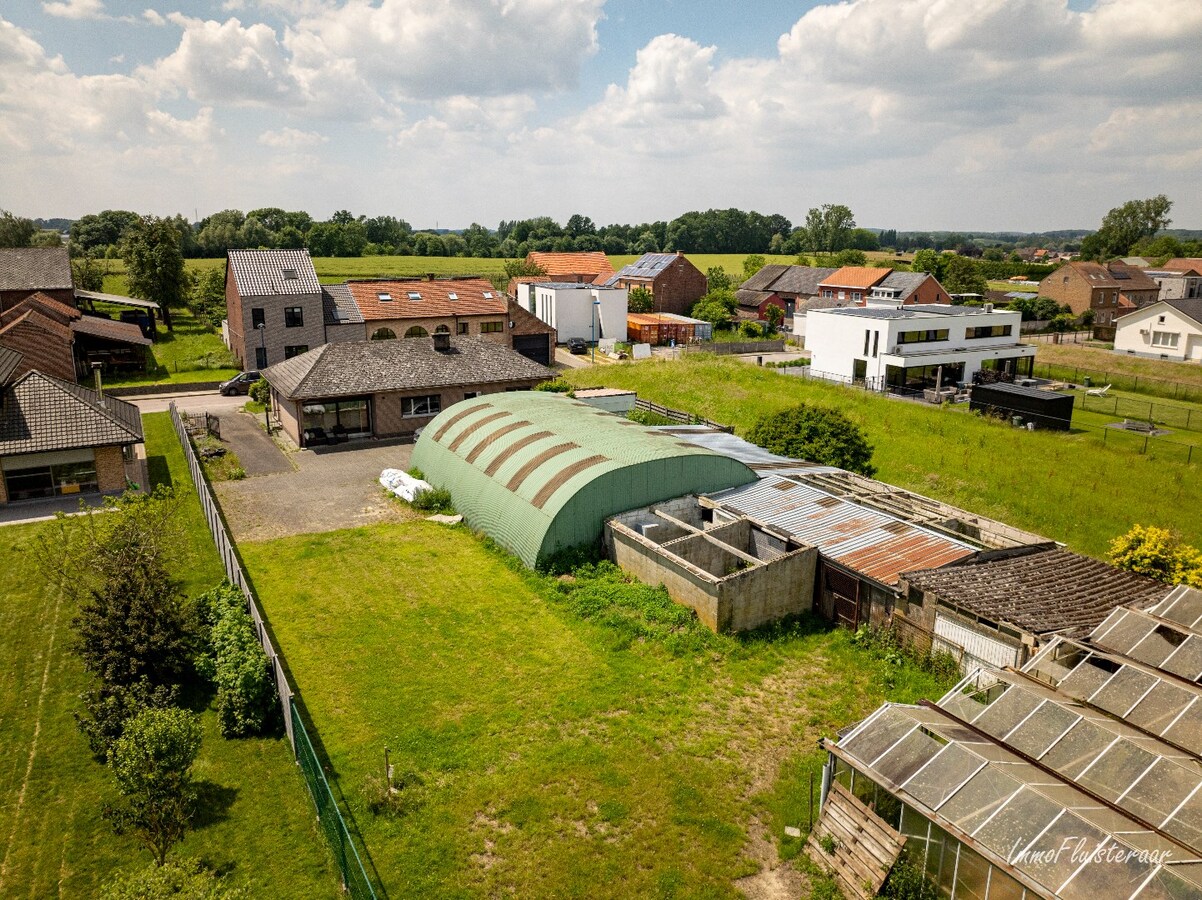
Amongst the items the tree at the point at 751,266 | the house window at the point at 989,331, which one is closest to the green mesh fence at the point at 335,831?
the house window at the point at 989,331

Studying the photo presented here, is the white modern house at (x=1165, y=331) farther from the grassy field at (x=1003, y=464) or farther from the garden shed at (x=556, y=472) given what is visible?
the garden shed at (x=556, y=472)

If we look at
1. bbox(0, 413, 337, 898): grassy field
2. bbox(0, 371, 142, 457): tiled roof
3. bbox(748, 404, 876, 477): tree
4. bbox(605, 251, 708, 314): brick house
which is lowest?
bbox(0, 413, 337, 898): grassy field

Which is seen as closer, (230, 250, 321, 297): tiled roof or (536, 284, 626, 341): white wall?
(230, 250, 321, 297): tiled roof

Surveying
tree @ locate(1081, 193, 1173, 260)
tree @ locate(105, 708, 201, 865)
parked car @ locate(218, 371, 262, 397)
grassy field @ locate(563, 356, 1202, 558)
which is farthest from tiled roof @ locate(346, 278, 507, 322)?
tree @ locate(1081, 193, 1173, 260)

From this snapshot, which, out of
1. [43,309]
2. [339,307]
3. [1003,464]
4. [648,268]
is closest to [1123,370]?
[1003,464]

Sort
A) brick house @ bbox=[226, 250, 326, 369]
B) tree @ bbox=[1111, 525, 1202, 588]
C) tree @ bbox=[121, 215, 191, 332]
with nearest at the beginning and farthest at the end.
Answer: tree @ bbox=[1111, 525, 1202, 588], brick house @ bbox=[226, 250, 326, 369], tree @ bbox=[121, 215, 191, 332]

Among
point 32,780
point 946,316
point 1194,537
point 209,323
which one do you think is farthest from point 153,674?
point 209,323

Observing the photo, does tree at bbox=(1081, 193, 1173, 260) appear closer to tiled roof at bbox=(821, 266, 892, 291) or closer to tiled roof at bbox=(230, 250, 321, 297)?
tiled roof at bbox=(821, 266, 892, 291)
